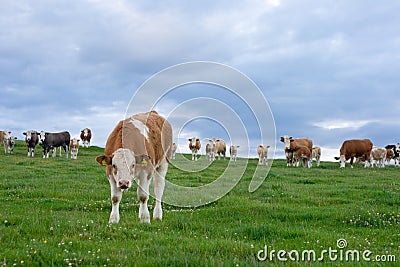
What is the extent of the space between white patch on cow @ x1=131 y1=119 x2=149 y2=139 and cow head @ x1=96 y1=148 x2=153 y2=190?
759mm

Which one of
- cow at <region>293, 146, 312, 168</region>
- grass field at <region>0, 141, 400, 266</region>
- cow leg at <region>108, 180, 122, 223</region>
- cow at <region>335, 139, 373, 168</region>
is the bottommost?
grass field at <region>0, 141, 400, 266</region>

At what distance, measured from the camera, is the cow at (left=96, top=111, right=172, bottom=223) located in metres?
8.88

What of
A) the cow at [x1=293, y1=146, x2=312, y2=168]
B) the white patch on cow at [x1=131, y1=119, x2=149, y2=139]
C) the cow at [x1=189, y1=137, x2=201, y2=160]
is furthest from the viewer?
the cow at [x1=189, y1=137, x2=201, y2=160]

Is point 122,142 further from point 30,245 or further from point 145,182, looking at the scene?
point 30,245

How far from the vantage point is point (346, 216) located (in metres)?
10.6

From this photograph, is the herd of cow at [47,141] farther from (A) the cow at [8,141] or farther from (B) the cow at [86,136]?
(B) the cow at [86,136]

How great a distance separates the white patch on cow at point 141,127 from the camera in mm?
9867

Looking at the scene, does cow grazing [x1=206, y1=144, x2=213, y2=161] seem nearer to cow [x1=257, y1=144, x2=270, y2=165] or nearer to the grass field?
cow [x1=257, y1=144, x2=270, y2=165]

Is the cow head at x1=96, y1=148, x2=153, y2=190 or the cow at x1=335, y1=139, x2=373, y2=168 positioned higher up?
Answer: the cow at x1=335, y1=139, x2=373, y2=168

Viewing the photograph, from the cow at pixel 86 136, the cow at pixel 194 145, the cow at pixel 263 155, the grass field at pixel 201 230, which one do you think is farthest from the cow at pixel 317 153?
the cow at pixel 86 136

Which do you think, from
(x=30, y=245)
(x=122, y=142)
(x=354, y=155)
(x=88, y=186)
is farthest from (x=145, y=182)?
(x=354, y=155)

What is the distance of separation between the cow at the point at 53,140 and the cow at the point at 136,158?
3024 cm

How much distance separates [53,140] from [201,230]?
33862 millimetres

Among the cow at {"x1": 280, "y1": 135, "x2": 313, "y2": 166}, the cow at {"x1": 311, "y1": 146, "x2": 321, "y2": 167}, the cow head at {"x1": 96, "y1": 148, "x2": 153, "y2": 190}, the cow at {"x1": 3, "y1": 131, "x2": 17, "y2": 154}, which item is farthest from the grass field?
the cow at {"x1": 3, "y1": 131, "x2": 17, "y2": 154}
